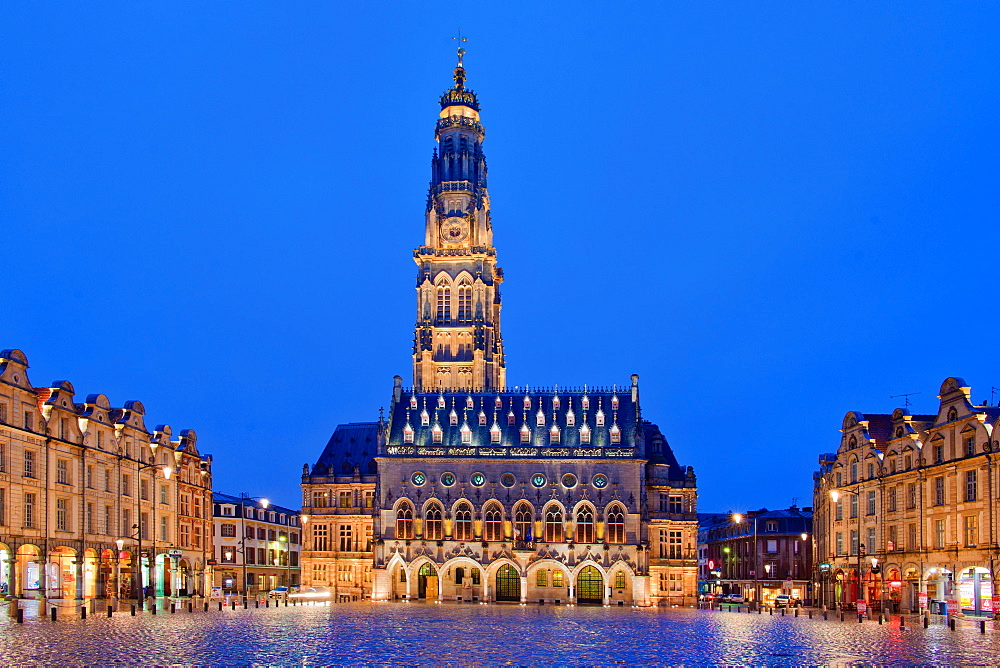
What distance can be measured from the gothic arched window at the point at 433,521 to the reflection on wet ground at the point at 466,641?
40703mm

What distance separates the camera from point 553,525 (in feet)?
337

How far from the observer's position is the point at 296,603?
288 ft

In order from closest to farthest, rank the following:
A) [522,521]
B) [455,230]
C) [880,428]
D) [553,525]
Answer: [880,428] < [553,525] < [522,521] < [455,230]

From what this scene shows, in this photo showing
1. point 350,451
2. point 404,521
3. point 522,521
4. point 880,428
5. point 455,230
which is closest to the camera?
point 880,428

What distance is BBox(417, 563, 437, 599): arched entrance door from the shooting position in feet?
339

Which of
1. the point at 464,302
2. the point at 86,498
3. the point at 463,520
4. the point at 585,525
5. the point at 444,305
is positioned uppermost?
the point at 464,302

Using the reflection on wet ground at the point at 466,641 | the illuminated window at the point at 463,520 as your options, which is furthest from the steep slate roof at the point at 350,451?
the reflection on wet ground at the point at 466,641

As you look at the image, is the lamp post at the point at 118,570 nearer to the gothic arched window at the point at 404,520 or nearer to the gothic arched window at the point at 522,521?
the gothic arched window at the point at 404,520

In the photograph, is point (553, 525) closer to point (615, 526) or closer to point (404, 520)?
point (615, 526)

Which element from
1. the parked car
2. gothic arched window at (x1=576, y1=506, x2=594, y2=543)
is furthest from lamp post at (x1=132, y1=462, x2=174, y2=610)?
gothic arched window at (x1=576, y1=506, x2=594, y2=543)

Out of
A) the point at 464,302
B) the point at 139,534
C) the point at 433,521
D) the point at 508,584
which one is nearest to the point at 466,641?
the point at 139,534

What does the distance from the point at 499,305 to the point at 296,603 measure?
56605mm

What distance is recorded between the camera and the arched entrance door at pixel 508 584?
336 feet

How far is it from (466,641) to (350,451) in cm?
7932
